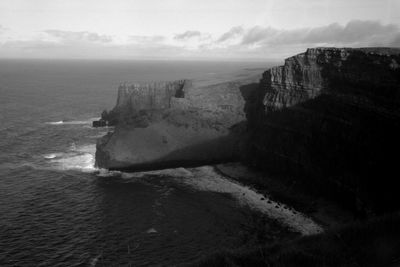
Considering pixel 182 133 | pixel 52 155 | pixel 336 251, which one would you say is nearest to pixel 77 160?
pixel 52 155

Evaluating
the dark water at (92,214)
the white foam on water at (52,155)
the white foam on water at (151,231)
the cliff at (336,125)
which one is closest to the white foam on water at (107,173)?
the dark water at (92,214)

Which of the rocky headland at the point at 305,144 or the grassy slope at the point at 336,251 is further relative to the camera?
the rocky headland at the point at 305,144

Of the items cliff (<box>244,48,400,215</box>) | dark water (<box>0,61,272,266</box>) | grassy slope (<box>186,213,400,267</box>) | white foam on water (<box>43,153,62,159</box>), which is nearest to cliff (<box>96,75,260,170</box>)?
dark water (<box>0,61,272,266</box>)

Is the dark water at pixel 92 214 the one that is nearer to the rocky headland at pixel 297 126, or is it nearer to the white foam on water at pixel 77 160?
the white foam on water at pixel 77 160

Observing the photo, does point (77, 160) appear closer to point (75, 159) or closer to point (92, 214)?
point (75, 159)

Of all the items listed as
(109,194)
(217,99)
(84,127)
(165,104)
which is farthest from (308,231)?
(84,127)

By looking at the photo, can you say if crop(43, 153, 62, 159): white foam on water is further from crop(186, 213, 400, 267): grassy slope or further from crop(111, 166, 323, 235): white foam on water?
crop(186, 213, 400, 267): grassy slope
